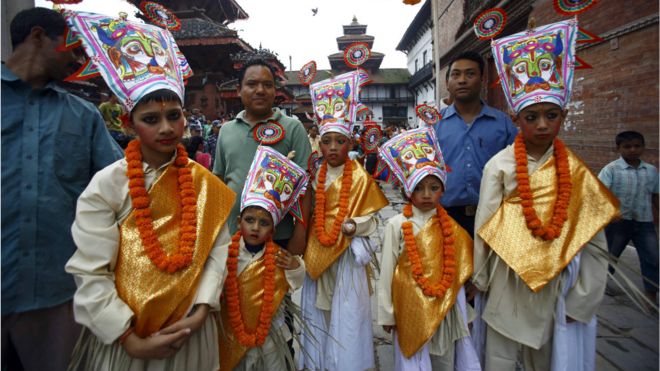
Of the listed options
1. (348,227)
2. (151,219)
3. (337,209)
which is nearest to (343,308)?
(348,227)

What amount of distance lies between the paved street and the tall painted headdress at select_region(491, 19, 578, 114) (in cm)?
164

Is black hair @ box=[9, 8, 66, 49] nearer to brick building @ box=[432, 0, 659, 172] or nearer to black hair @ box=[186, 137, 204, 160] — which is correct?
black hair @ box=[186, 137, 204, 160]

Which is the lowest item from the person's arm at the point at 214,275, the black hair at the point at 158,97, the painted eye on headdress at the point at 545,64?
the person's arm at the point at 214,275

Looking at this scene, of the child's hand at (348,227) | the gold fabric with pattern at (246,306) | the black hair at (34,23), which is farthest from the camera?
the child's hand at (348,227)

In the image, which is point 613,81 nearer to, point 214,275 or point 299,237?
point 299,237

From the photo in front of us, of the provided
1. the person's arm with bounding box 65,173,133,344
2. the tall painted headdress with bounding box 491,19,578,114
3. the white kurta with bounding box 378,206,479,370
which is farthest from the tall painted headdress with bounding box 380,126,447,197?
the person's arm with bounding box 65,173,133,344

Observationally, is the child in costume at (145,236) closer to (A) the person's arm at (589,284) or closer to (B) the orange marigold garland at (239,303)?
(B) the orange marigold garland at (239,303)

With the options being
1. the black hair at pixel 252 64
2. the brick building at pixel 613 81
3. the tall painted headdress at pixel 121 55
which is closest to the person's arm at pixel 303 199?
the black hair at pixel 252 64

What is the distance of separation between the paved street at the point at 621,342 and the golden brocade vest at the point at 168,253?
1.88 metres

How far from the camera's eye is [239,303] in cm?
209

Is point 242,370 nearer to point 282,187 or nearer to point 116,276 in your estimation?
point 116,276

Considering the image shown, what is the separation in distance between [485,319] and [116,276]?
197cm

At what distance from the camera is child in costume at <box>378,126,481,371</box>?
7.12 feet

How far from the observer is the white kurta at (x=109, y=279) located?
1.49 m
